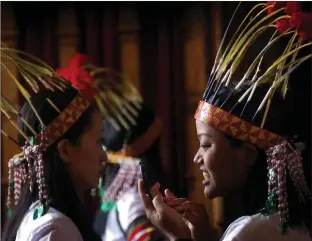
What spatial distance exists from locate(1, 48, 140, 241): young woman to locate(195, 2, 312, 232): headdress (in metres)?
0.30

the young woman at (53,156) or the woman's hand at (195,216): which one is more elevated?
the young woman at (53,156)

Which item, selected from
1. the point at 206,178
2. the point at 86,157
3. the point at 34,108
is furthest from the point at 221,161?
the point at 34,108

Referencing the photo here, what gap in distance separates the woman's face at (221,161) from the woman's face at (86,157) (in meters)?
0.28

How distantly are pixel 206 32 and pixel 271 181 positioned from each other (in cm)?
45

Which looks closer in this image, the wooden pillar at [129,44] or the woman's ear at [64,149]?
the woman's ear at [64,149]

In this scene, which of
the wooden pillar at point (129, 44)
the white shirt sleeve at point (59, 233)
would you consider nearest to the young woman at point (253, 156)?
the white shirt sleeve at point (59, 233)

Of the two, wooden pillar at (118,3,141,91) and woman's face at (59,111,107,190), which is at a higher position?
wooden pillar at (118,3,141,91)

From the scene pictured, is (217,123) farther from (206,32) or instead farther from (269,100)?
(206,32)

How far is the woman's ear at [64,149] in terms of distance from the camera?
1.54m

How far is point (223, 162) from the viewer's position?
141 cm

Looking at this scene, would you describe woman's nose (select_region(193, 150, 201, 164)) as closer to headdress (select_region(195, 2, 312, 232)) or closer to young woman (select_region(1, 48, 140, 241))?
headdress (select_region(195, 2, 312, 232))

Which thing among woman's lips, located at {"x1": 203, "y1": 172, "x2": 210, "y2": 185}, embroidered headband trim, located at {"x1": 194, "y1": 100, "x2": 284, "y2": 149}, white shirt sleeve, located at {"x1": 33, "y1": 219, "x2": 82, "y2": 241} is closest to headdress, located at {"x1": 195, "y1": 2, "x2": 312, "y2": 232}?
embroidered headband trim, located at {"x1": 194, "y1": 100, "x2": 284, "y2": 149}

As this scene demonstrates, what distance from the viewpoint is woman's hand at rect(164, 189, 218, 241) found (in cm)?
144

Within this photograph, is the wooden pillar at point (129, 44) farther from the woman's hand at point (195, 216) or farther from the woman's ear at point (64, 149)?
the woman's hand at point (195, 216)
